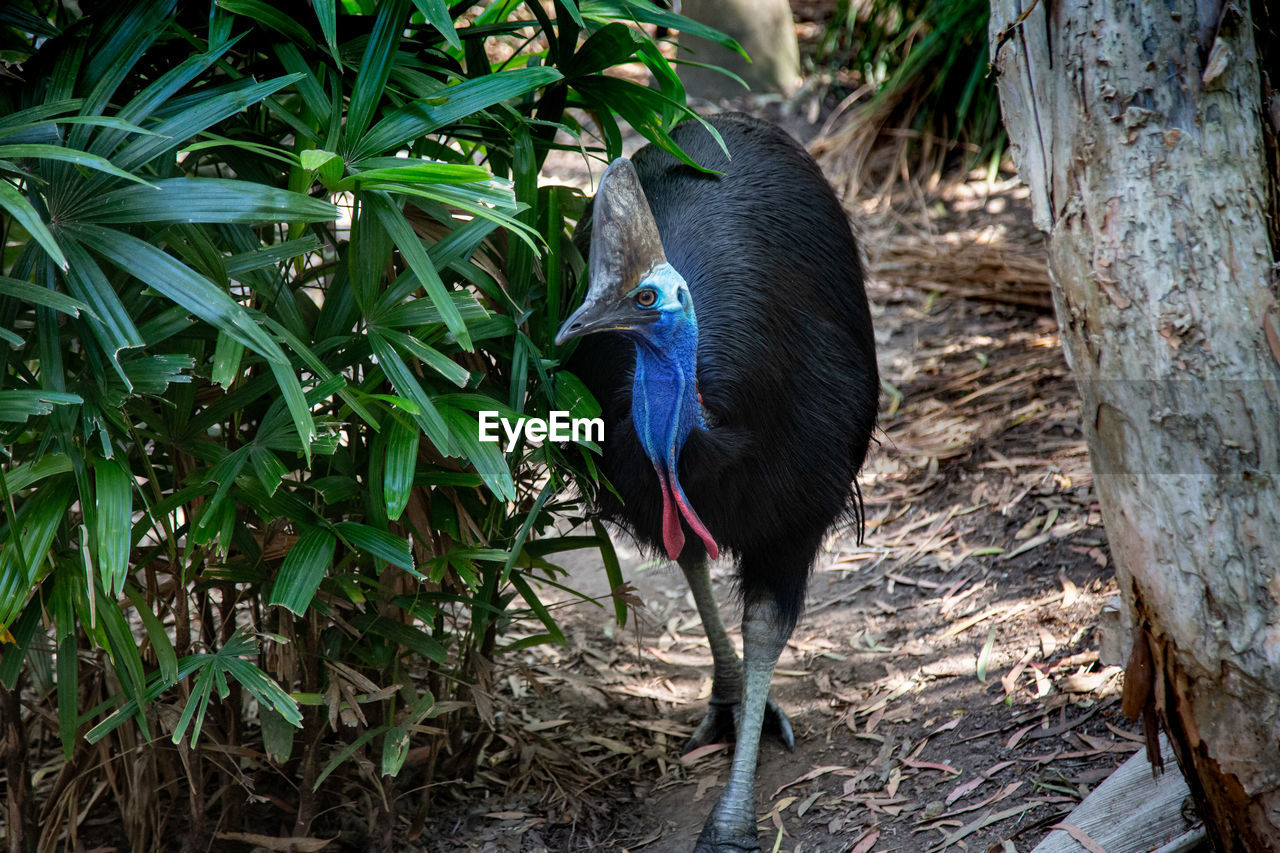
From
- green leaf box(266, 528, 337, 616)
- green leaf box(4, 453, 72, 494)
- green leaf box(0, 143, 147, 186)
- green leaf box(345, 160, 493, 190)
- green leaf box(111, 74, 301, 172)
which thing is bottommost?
green leaf box(266, 528, 337, 616)

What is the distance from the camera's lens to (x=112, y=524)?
1887 mm

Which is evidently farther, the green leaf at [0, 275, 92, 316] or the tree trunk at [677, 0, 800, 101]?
the tree trunk at [677, 0, 800, 101]

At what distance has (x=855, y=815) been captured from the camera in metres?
2.56

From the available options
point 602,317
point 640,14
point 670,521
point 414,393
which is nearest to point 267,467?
point 414,393

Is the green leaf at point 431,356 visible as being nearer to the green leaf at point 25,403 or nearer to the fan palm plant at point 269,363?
the fan palm plant at point 269,363

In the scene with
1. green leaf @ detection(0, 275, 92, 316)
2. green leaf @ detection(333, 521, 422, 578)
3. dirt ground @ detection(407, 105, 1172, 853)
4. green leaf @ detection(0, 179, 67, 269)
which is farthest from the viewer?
dirt ground @ detection(407, 105, 1172, 853)

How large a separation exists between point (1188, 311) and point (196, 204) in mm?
1502

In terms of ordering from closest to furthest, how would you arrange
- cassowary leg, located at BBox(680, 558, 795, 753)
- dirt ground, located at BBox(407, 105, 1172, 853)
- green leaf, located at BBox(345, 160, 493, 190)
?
green leaf, located at BBox(345, 160, 493, 190) < dirt ground, located at BBox(407, 105, 1172, 853) < cassowary leg, located at BBox(680, 558, 795, 753)

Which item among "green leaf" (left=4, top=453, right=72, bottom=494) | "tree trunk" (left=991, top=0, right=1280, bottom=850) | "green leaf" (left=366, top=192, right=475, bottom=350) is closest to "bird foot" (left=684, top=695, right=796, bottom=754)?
"tree trunk" (left=991, top=0, right=1280, bottom=850)

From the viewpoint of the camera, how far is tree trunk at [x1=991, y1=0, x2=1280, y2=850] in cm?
183

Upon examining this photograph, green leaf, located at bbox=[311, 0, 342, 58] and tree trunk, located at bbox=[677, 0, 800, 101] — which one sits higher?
tree trunk, located at bbox=[677, 0, 800, 101]

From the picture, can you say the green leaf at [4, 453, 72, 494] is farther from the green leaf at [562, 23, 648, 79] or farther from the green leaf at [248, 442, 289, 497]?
the green leaf at [562, 23, 648, 79]

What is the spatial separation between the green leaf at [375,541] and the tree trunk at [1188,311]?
3.89 feet

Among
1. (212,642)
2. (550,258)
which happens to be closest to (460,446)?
(550,258)
